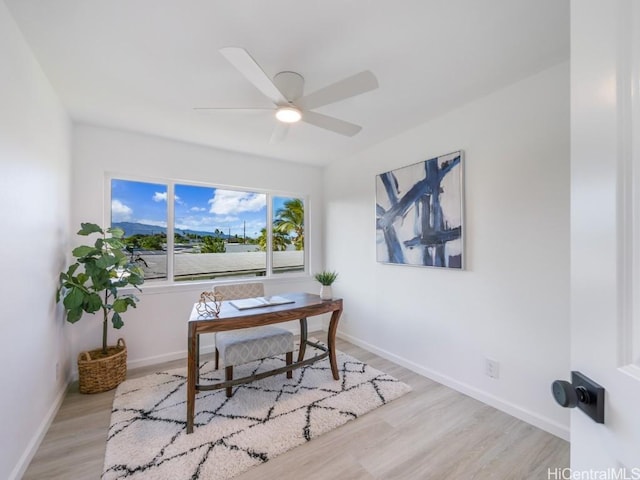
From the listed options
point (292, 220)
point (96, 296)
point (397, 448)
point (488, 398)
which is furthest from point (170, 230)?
point (488, 398)

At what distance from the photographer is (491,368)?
91.3 inches

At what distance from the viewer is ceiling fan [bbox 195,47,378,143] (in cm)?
151

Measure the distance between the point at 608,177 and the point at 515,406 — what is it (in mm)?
2341

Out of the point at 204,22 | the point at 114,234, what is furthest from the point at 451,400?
the point at 114,234

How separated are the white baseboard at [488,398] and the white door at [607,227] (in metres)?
1.84

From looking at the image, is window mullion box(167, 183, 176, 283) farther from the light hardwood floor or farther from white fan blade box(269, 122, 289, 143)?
white fan blade box(269, 122, 289, 143)

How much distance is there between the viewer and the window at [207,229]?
10.6ft

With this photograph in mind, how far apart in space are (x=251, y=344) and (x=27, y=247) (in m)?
1.64

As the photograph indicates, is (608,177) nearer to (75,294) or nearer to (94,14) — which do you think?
(94,14)

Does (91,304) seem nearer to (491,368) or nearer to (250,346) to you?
(250,346)

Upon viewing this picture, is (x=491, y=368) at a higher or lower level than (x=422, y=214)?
lower

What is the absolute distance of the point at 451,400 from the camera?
94.7 inches

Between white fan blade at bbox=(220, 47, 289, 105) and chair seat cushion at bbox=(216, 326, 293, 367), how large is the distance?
190cm

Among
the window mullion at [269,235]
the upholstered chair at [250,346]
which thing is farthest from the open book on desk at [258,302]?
the window mullion at [269,235]
